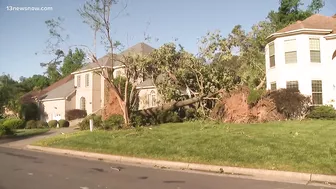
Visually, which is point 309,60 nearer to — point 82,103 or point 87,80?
point 87,80

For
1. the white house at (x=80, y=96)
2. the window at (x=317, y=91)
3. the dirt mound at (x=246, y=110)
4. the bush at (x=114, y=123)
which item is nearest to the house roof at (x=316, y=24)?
the window at (x=317, y=91)

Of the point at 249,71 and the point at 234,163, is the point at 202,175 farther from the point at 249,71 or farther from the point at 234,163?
the point at 249,71

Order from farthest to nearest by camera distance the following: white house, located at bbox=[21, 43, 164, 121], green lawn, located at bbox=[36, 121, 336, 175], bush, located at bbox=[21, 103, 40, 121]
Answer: bush, located at bbox=[21, 103, 40, 121]
white house, located at bbox=[21, 43, 164, 121]
green lawn, located at bbox=[36, 121, 336, 175]

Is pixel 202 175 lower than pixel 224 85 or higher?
lower

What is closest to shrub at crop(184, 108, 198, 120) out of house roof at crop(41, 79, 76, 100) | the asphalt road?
the asphalt road

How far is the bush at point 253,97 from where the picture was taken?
1807cm

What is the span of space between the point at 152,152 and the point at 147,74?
11.4m

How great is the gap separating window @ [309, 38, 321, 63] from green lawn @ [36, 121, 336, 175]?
9001 mm

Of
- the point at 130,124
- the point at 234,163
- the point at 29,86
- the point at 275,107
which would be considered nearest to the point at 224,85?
the point at 275,107

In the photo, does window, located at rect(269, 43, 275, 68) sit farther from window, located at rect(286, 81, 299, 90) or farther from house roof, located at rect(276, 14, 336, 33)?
window, located at rect(286, 81, 299, 90)

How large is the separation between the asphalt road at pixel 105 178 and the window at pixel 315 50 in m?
16.2

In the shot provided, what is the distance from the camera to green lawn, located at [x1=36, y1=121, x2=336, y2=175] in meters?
8.87

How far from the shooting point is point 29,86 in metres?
78.5

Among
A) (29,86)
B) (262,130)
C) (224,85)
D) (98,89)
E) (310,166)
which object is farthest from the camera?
(29,86)
